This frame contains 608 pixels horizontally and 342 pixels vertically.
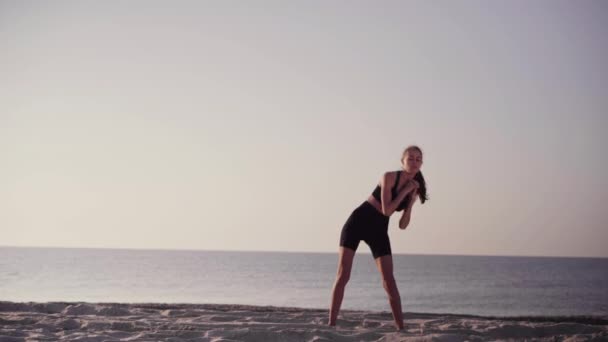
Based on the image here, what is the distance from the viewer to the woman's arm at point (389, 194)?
4.84 metres

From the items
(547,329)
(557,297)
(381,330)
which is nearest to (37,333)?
(381,330)

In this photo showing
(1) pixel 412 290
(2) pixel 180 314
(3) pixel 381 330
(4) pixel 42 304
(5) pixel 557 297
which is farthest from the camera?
(1) pixel 412 290

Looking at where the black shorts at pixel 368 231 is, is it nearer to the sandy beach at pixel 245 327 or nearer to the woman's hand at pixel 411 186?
the woman's hand at pixel 411 186

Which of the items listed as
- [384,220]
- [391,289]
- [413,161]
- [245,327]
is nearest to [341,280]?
[391,289]

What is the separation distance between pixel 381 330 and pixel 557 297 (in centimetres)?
3266

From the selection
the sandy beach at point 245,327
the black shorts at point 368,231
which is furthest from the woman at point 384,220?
the sandy beach at point 245,327

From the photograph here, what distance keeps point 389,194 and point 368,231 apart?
42 cm

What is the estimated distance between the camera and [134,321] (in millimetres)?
5230

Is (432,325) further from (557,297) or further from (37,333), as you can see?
(557,297)

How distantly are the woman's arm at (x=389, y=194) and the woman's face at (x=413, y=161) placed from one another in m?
0.16

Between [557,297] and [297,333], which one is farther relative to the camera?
[557,297]

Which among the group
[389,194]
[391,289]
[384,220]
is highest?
[389,194]

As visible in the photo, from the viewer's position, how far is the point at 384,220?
5086 millimetres

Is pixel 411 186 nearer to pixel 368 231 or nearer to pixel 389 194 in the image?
pixel 389 194
